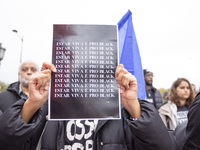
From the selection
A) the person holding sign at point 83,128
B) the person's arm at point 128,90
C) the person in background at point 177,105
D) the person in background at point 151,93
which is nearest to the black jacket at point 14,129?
the person holding sign at point 83,128

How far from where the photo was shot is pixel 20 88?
3.31 metres

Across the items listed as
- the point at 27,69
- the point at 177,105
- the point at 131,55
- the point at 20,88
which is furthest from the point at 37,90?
the point at 177,105

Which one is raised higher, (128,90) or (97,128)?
(128,90)

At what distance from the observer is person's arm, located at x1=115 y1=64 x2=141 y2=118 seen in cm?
147

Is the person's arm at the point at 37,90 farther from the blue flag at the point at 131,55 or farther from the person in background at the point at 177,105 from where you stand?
the person in background at the point at 177,105

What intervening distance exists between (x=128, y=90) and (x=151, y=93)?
381 cm

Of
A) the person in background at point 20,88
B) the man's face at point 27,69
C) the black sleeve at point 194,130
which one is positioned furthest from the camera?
the man's face at point 27,69

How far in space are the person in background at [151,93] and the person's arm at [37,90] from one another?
3818mm

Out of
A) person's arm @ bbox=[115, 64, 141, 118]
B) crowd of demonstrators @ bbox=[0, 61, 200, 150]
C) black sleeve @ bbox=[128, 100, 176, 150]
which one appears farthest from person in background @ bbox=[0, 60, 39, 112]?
black sleeve @ bbox=[128, 100, 176, 150]

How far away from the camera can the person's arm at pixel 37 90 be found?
57.6 inches

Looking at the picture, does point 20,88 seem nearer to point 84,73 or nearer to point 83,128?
point 83,128

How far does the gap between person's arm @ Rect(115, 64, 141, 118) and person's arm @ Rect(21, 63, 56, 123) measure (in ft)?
1.77

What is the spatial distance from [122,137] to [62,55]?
0.89 m

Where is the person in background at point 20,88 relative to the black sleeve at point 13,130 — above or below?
above
